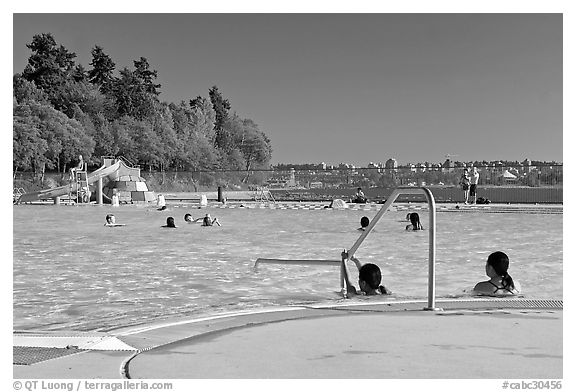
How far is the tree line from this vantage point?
188 ft

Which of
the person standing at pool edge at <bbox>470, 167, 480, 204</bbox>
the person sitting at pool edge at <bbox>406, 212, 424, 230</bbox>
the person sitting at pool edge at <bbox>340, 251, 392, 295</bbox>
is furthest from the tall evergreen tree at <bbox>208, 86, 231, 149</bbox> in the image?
the person sitting at pool edge at <bbox>340, 251, 392, 295</bbox>

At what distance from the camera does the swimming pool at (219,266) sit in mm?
7645

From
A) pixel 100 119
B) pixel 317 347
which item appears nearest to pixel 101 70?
pixel 100 119

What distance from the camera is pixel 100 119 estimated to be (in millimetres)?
66812

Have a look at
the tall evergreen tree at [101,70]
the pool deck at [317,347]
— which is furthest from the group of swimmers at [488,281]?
the tall evergreen tree at [101,70]

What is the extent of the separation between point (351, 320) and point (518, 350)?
1350 mm

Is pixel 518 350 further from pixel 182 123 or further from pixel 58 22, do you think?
pixel 182 123

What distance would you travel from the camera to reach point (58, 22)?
2469 inches

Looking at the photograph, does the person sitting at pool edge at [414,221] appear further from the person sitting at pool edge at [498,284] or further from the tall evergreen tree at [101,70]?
the tall evergreen tree at [101,70]

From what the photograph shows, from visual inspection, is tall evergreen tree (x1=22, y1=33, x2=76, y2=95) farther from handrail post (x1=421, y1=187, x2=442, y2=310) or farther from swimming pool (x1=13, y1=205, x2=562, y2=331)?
handrail post (x1=421, y1=187, x2=442, y2=310)

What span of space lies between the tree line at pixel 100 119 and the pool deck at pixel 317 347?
52.7 m
